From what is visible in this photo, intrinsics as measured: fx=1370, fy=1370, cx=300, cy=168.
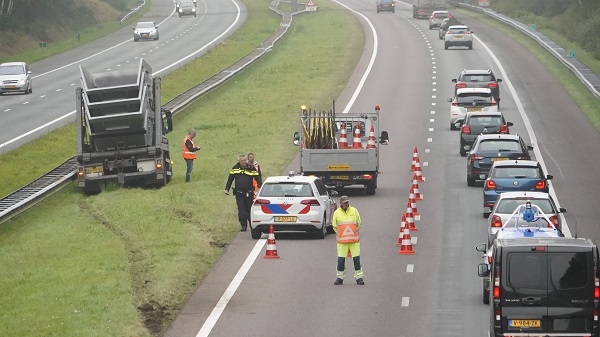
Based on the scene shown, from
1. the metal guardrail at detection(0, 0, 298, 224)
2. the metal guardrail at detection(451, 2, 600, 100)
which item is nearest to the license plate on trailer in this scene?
the metal guardrail at detection(0, 0, 298, 224)

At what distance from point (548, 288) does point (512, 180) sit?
15.9m

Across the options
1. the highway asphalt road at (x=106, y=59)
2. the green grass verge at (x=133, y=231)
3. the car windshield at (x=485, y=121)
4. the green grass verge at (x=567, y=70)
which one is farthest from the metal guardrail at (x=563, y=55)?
the highway asphalt road at (x=106, y=59)

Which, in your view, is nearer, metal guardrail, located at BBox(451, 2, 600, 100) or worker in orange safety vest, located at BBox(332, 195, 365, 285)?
worker in orange safety vest, located at BBox(332, 195, 365, 285)

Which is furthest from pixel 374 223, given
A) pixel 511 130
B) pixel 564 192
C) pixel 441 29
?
pixel 441 29

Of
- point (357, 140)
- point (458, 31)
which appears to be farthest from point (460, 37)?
point (357, 140)

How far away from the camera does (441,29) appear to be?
91188 mm

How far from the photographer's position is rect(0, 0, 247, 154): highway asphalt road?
5820 cm

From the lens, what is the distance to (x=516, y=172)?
111 feet

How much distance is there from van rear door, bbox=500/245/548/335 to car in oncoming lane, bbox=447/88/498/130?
33850 millimetres

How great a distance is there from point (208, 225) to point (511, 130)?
22903mm

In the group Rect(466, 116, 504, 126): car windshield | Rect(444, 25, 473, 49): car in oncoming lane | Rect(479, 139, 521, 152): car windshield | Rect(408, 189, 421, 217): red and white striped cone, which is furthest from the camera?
Rect(444, 25, 473, 49): car in oncoming lane

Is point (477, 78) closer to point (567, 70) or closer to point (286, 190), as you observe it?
point (567, 70)

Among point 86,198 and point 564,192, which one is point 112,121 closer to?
point 86,198

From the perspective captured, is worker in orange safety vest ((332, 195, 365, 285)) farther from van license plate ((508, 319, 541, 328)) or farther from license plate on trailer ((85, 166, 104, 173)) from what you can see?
license plate on trailer ((85, 166, 104, 173))
